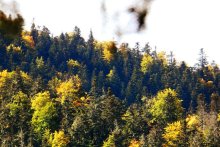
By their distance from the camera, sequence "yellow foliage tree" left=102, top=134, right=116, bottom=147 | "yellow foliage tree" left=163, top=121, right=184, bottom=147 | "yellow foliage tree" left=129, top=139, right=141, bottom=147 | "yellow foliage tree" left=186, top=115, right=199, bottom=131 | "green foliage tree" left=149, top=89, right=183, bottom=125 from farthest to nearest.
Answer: "green foliage tree" left=149, top=89, right=183, bottom=125 → "yellow foliage tree" left=186, top=115, right=199, bottom=131 → "yellow foliage tree" left=163, top=121, right=184, bottom=147 → "yellow foliage tree" left=129, top=139, right=141, bottom=147 → "yellow foliage tree" left=102, top=134, right=116, bottom=147

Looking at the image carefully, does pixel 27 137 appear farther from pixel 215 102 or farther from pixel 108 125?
pixel 215 102

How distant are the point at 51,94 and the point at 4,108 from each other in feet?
46.4

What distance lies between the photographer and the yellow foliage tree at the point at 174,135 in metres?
97.1

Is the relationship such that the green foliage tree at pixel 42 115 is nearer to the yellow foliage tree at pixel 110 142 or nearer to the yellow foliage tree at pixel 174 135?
the yellow foliage tree at pixel 110 142

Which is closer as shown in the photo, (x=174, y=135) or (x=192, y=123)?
(x=174, y=135)

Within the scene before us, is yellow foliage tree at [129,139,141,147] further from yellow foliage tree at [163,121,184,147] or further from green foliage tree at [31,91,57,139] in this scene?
green foliage tree at [31,91,57,139]

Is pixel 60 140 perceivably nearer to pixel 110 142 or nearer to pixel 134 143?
pixel 110 142

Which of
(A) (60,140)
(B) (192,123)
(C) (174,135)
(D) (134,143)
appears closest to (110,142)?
(D) (134,143)

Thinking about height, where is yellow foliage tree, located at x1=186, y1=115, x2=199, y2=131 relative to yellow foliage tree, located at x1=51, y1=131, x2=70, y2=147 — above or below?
above

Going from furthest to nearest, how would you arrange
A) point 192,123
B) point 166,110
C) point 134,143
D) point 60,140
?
point 192,123
point 166,110
point 134,143
point 60,140

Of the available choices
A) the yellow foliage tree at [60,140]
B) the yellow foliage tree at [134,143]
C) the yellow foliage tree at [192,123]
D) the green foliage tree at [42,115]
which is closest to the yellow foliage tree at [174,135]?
the yellow foliage tree at [192,123]

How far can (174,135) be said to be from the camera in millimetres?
98500

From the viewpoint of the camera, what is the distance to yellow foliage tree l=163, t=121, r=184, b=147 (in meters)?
97.1

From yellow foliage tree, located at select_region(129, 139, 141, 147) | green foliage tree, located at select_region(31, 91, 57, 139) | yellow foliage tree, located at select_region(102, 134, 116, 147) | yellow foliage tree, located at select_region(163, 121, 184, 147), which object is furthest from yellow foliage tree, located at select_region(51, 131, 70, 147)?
yellow foliage tree, located at select_region(163, 121, 184, 147)
